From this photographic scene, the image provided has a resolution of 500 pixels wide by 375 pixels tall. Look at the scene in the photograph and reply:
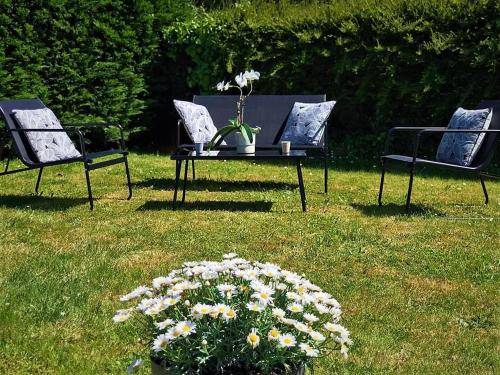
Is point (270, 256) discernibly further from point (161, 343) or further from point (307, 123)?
point (307, 123)

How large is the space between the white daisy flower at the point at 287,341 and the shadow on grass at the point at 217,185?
14.5ft

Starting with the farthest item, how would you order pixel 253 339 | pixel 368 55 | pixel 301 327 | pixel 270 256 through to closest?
pixel 368 55
pixel 270 256
pixel 301 327
pixel 253 339

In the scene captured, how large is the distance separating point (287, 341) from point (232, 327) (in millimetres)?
156

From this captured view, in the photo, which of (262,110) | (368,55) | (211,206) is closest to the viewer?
(211,206)

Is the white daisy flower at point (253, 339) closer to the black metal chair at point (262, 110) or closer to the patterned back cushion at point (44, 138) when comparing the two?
the patterned back cushion at point (44, 138)

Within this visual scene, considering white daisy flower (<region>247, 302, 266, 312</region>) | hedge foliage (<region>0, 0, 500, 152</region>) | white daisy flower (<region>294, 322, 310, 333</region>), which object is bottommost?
white daisy flower (<region>294, 322, 310, 333</region>)

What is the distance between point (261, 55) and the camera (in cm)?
852

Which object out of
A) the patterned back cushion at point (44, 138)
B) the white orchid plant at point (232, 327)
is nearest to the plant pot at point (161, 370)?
the white orchid plant at point (232, 327)

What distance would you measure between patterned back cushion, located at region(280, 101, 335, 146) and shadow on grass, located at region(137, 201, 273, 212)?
3.73ft

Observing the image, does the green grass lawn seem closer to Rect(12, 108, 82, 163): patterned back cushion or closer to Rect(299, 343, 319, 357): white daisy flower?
Rect(12, 108, 82, 163): patterned back cushion

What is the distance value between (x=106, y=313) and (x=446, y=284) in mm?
1707

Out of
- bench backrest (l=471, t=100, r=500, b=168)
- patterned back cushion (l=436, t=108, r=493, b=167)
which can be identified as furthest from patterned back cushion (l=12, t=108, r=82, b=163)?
bench backrest (l=471, t=100, r=500, b=168)

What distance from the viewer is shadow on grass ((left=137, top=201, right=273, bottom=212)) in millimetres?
4941

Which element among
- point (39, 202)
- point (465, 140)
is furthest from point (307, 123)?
point (39, 202)
